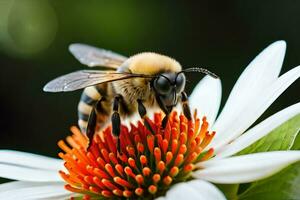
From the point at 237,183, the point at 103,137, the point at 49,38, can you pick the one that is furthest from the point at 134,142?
the point at 49,38

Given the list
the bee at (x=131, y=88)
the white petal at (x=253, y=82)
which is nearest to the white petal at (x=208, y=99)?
the white petal at (x=253, y=82)

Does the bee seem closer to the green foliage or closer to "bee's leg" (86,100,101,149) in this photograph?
"bee's leg" (86,100,101,149)

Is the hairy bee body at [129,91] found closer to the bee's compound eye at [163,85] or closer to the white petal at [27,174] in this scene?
the bee's compound eye at [163,85]

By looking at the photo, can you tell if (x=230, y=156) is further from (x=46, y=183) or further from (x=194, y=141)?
(x=46, y=183)

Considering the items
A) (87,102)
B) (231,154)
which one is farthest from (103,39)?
(231,154)

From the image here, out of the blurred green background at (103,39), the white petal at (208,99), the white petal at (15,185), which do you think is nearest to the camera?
the white petal at (15,185)

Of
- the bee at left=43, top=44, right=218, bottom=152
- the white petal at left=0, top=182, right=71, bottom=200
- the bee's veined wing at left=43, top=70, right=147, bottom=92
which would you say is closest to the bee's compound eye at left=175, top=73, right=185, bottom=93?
the bee at left=43, top=44, right=218, bottom=152
